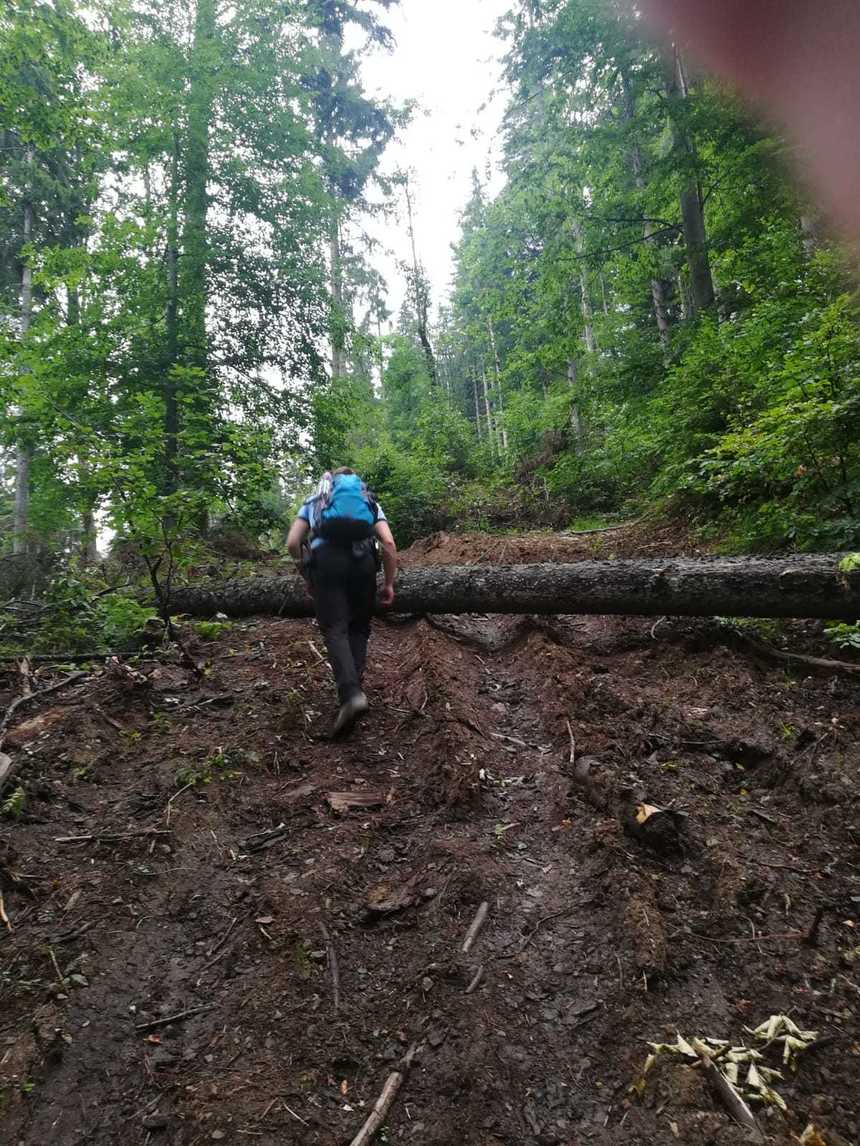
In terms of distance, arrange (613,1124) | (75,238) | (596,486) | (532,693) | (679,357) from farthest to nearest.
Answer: (75,238), (596,486), (679,357), (532,693), (613,1124)

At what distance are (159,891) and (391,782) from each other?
1346 mm

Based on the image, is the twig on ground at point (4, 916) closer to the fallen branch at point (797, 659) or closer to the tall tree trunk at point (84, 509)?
the tall tree trunk at point (84, 509)

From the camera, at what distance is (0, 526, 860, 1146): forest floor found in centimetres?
168

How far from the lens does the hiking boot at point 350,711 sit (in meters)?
3.83

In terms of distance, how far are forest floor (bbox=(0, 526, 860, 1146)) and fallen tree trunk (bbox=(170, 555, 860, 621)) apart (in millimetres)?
458

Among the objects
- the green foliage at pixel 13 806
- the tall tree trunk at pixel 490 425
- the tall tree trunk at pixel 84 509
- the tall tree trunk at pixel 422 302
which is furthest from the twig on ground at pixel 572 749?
the tall tree trunk at pixel 422 302

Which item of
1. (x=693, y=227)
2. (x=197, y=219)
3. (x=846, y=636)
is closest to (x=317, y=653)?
(x=846, y=636)

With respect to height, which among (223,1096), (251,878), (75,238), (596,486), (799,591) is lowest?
(223,1096)

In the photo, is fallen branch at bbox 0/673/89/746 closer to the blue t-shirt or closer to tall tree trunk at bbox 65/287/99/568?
tall tree trunk at bbox 65/287/99/568

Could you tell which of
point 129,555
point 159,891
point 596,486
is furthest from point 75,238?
point 159,891

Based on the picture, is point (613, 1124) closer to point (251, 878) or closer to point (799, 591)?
point (251, 878)

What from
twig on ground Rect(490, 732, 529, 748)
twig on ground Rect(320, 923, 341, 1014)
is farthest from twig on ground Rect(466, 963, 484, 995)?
twig on ground Rect(490, 732, 529, 748)

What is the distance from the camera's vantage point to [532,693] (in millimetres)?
4660

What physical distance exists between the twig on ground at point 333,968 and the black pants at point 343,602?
1.74 meters
